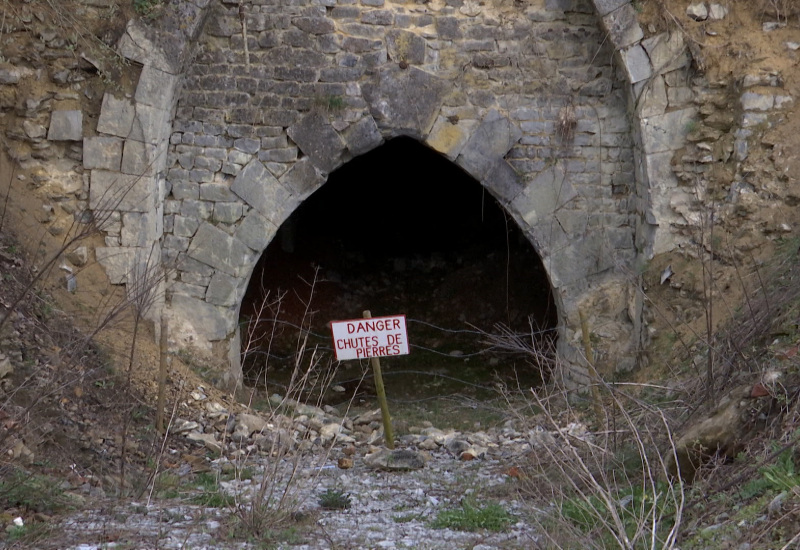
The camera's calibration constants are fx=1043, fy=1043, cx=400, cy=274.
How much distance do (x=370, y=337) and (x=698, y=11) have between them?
10.9 ft

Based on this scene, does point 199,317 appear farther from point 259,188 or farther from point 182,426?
point 182,426

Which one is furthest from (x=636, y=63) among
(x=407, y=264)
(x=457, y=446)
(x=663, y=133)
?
(x=407, y=264)

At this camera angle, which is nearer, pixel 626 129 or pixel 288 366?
pixel 626 129

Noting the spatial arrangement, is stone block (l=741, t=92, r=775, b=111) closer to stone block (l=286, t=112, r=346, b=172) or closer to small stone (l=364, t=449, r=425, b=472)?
stone block (l=286, t=112, r=346, b=172)

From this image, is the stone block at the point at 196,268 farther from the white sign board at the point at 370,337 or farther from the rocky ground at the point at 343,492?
the white sign board at the point at 370,337

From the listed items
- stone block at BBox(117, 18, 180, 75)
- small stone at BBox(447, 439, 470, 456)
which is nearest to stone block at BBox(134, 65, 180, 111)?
stone block at BBox(117, 18, 180, 75)

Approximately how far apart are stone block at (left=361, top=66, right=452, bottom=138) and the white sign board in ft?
5.60

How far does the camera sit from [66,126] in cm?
742

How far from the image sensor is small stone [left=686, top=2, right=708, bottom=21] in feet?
24.3

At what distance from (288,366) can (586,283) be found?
127 inches

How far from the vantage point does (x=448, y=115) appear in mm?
7746

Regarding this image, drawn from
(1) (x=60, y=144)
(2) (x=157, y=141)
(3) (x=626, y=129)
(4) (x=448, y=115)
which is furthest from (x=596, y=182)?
(1) (x=60, y=144)

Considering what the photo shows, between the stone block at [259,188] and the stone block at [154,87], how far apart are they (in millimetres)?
758

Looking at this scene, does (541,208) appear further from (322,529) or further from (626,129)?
(322,529)
